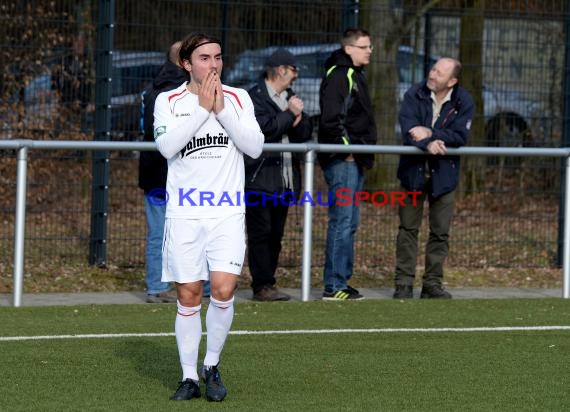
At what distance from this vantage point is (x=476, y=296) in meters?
11.9

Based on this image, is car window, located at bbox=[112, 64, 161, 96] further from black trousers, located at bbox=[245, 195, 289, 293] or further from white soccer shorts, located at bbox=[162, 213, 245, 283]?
white soccer shorts, located at bbox=[162, 213, 245, 283]

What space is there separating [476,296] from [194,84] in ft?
18.0

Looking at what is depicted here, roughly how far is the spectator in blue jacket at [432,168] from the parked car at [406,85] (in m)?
1.81

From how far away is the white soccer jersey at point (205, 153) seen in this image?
6918 millimetres

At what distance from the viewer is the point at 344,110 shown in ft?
37.0

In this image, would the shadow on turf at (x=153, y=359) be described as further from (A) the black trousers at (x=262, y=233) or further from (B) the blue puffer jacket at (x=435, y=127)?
(B) the blue puffer jacket at (x=435, y=127)

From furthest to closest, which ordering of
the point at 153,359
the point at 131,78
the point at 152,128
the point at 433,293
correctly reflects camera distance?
the point at 131,78, the point at 433,293, the point at 152,128, the point at 153,359

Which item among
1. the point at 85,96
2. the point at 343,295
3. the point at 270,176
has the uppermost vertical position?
the point at 85,96

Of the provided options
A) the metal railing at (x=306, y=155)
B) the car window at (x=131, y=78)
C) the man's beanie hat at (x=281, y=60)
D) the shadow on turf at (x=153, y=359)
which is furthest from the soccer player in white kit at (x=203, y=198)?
the car window at (x=131, y=78)

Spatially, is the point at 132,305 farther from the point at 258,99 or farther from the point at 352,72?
the point at 352,72

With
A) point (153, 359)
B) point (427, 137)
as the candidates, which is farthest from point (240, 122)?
point (427, 137)

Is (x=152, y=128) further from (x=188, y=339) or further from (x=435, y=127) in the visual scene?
(x=188, y=339)

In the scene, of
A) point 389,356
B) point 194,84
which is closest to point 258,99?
point 389,356

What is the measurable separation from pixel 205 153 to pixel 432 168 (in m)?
4.73
